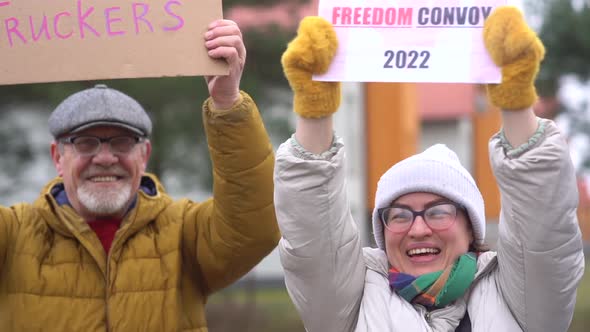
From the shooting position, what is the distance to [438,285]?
280 centimetres

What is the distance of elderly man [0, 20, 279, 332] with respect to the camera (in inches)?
134

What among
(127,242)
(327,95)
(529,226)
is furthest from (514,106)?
(127,242)

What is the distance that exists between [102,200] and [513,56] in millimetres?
1682

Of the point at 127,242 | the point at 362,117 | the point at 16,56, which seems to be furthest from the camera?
the point at 362,117

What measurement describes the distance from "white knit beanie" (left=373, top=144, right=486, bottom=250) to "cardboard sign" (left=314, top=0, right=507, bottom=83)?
0.32 metres

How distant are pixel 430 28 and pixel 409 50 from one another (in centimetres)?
9

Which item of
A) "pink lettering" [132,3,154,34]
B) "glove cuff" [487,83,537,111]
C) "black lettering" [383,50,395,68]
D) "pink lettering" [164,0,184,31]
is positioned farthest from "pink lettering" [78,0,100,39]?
"glove cuff" [487,83,537,111]

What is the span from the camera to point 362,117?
65.0ft

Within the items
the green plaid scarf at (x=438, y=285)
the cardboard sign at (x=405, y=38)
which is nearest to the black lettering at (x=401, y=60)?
the cardboard sign at (x=405, y=38)

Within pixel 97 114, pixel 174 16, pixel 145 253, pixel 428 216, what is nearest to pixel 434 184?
pixel 428 216

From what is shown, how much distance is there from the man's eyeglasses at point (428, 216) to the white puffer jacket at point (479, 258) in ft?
0.43

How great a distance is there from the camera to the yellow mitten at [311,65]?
2.65 m

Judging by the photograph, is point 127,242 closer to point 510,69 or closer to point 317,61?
point 317,61

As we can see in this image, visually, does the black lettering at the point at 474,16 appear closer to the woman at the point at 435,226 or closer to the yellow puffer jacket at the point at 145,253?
the woman at the point at 435,226
